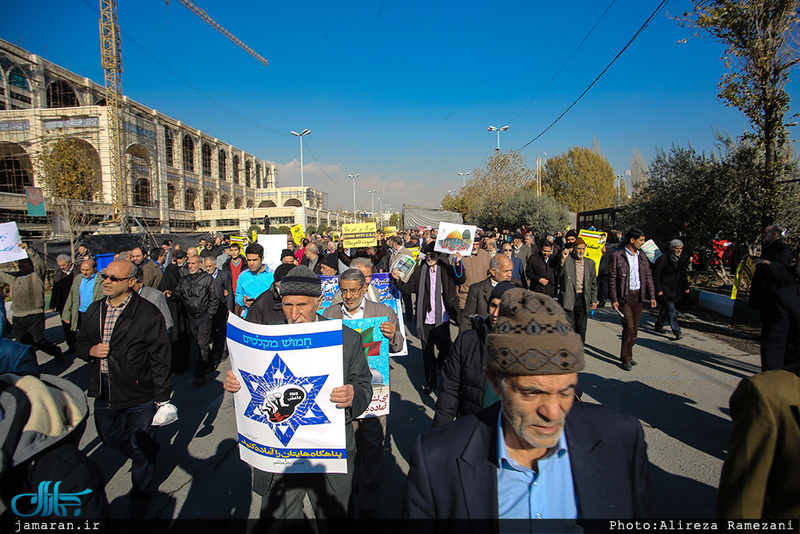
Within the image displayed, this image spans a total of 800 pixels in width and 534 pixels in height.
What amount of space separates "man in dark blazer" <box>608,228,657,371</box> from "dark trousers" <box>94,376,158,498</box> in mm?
6544

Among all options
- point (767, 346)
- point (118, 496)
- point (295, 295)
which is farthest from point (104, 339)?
point (767, 346)

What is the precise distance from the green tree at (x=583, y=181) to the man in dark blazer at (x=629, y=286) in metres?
51.8

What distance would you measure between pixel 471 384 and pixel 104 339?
3.13 meters

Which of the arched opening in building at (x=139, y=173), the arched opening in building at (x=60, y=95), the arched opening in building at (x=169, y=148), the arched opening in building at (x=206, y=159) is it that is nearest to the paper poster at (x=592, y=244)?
the arched opening in building at (x=139, y=173)

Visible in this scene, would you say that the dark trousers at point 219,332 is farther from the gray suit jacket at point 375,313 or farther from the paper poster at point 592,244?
the paper poster at point 592,244

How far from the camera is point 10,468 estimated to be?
162 cm

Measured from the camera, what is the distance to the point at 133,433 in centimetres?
353

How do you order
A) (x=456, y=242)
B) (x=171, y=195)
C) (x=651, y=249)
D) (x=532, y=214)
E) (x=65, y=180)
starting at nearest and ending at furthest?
(x=456, y=242), (x=651, y=249), (x=65, y=180), (x=532, y=214), (x=171, y=195)

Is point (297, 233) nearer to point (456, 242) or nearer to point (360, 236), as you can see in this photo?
point (360, 236)

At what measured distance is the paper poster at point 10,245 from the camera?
255 inches

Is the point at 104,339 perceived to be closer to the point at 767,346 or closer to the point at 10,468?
the point at 10,468

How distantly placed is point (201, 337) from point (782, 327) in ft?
23.6

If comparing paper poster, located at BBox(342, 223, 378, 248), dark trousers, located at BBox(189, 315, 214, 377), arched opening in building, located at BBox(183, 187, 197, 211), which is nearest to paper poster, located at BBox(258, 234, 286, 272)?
paper poster, located at BBox(342, 223, 378, 248)

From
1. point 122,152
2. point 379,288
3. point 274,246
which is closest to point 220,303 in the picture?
point 379,288
